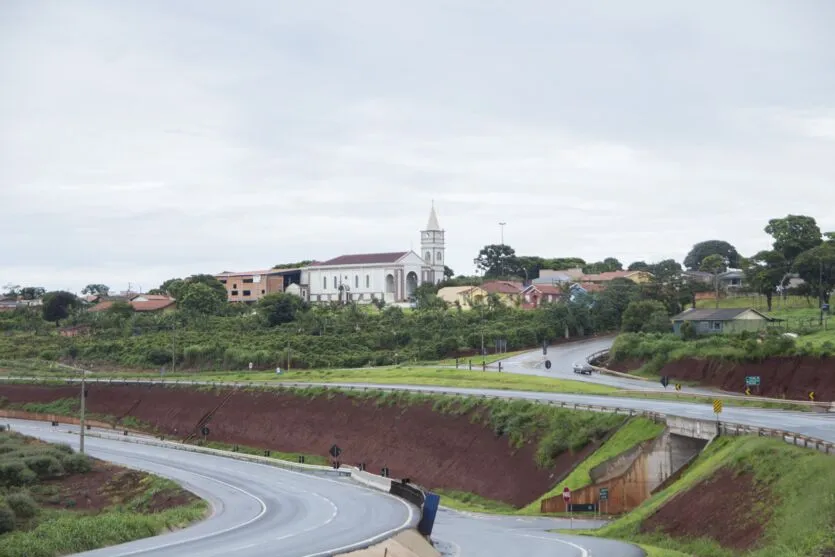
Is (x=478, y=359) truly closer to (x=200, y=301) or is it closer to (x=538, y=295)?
(x=538, y=295)

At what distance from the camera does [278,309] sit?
5974 inches

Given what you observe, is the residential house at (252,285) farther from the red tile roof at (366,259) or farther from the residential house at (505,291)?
the residential house at (505,291)

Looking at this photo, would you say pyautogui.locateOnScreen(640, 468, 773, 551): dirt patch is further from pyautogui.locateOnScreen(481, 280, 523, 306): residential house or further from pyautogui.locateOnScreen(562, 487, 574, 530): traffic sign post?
pyautogui.locateOnScreen(481, 280, 523, 306): residential house

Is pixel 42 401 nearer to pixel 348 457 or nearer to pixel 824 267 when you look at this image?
pixel 348 457

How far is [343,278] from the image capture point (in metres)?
190

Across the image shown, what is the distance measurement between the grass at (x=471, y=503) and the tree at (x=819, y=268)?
6437 cm

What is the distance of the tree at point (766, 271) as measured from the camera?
11369 cm

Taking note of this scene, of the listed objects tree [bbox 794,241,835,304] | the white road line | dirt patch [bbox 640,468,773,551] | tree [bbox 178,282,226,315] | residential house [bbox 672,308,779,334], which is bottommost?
the white road line

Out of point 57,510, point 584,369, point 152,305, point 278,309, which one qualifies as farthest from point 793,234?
point 57,510

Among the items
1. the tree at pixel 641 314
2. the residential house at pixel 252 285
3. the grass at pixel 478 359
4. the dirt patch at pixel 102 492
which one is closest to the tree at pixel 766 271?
the tree at pixel 641 314

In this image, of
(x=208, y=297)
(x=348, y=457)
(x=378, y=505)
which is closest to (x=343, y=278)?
(x=208, y=297)

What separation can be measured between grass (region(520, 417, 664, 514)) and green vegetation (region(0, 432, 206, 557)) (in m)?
15.3

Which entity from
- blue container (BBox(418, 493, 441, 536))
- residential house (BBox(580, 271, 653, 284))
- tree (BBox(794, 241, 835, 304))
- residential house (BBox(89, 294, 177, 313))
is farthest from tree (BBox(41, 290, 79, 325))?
blue container (BBox(418, 493, 441, 536))

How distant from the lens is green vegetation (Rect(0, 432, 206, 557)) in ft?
112
